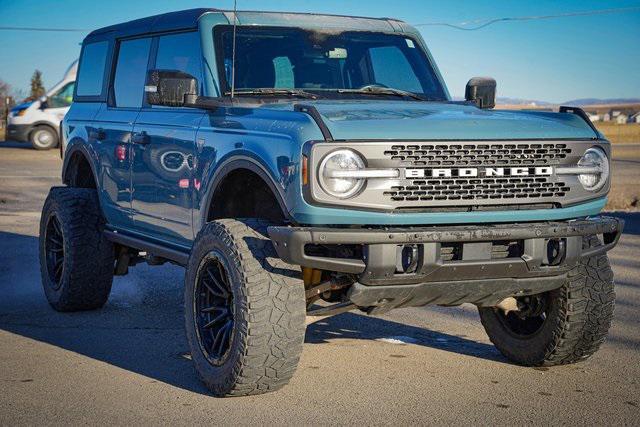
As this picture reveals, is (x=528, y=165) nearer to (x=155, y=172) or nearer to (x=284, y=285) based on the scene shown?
(x=284, y=285)

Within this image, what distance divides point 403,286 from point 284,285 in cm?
57

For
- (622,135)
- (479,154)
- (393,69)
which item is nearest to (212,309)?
(479,154)

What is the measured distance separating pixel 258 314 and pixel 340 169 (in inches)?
31.0

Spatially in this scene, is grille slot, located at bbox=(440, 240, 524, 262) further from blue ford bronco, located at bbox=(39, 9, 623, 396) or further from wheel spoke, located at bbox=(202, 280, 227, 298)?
wheel spoke, located at bbox=(202, 280, 227, 298)

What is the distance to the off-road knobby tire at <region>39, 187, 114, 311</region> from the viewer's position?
739cm

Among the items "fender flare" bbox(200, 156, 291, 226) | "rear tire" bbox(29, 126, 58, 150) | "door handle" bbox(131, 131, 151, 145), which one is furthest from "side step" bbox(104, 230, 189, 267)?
"rear tire" bbox(29, 126, 58, 150)

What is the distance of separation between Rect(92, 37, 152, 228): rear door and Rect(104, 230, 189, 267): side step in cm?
9

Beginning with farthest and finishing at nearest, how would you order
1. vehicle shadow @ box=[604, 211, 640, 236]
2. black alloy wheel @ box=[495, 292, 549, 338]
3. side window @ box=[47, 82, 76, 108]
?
side window @ box=[47, 82, 76, 108] → vehicle shadow @ box=[604, 211, 640, 236] → black alloy wheel @ box=[495, 292, 549, 338]

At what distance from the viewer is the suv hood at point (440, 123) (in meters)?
4.80

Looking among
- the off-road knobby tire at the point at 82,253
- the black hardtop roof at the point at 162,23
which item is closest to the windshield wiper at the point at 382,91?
the black hardtop roof at the point at 162,23

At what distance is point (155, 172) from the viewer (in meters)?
6.37

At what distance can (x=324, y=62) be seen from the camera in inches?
253

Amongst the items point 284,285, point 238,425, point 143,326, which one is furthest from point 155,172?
point 238,425

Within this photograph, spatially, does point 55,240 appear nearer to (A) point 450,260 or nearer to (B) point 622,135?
(A) point 450,260
